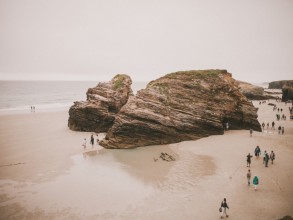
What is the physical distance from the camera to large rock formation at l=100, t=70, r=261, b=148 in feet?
94.6

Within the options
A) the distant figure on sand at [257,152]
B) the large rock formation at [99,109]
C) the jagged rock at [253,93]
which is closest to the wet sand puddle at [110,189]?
the distant figure on sand at [257,152]

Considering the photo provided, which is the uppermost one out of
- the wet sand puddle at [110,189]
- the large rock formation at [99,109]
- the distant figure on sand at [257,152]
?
the large rock formation at [99,109]

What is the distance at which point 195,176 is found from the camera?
67.9 feet

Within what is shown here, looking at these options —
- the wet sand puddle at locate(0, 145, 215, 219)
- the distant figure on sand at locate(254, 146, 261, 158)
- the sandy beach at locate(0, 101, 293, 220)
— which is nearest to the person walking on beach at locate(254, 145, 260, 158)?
the distant figure on sand at locate(254, 146, 261, 158)

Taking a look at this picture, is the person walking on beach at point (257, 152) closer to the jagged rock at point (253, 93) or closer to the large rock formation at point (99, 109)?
the large rock formation at point (99, 109)

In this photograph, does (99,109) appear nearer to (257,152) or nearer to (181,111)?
(181,111)

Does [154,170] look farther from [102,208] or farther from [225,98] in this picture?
[225,98]

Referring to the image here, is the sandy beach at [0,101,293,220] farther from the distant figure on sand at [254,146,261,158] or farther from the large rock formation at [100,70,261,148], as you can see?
the large rock formation at [100,70,261,148]

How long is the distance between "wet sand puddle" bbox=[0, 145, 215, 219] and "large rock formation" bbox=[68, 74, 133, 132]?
1113 centimetres

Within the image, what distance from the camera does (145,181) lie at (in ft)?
66.0

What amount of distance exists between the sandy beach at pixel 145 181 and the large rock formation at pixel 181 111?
1.51 metres

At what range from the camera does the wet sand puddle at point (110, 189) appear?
1590 centimetres

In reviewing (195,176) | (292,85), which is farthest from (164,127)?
(292,85)

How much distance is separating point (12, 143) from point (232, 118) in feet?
99.1
